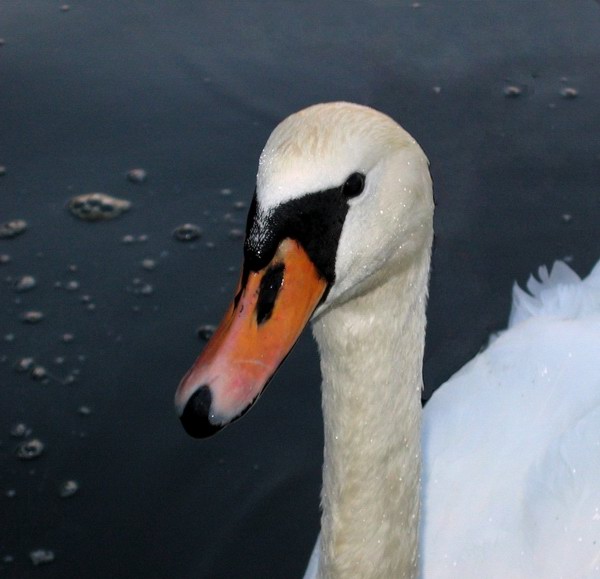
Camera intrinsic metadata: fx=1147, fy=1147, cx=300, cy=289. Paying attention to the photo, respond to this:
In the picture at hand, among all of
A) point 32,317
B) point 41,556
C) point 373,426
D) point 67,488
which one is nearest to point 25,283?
point 32,317

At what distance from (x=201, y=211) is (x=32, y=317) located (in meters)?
0.83

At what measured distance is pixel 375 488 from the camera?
244cm

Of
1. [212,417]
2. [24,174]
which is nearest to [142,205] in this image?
[24,174]

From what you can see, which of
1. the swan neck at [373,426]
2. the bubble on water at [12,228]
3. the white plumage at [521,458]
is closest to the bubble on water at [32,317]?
the bubble on water at [12,228]

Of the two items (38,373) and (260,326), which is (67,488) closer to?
(38,373)

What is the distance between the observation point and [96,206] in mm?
4660

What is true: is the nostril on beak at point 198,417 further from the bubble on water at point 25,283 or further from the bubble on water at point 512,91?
the bubble on water at point 512,91

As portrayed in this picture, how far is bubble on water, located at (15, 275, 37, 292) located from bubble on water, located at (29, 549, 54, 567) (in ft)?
3.78

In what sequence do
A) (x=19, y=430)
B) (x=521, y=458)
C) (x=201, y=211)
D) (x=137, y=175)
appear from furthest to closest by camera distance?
(x=137, y=175)
(x=201, y=211)
(x=19, y=430)
(x=521, y=458)

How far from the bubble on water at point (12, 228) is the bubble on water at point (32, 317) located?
459 mm

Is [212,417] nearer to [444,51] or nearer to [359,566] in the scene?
[359,566]

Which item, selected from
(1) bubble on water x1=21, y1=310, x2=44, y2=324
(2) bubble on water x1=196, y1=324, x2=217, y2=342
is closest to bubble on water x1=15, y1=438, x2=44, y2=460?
(1) bubble on water x1=21, y1=310, x2=44, y2=324

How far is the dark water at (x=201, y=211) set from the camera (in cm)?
365

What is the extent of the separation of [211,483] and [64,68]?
2.46 meters
